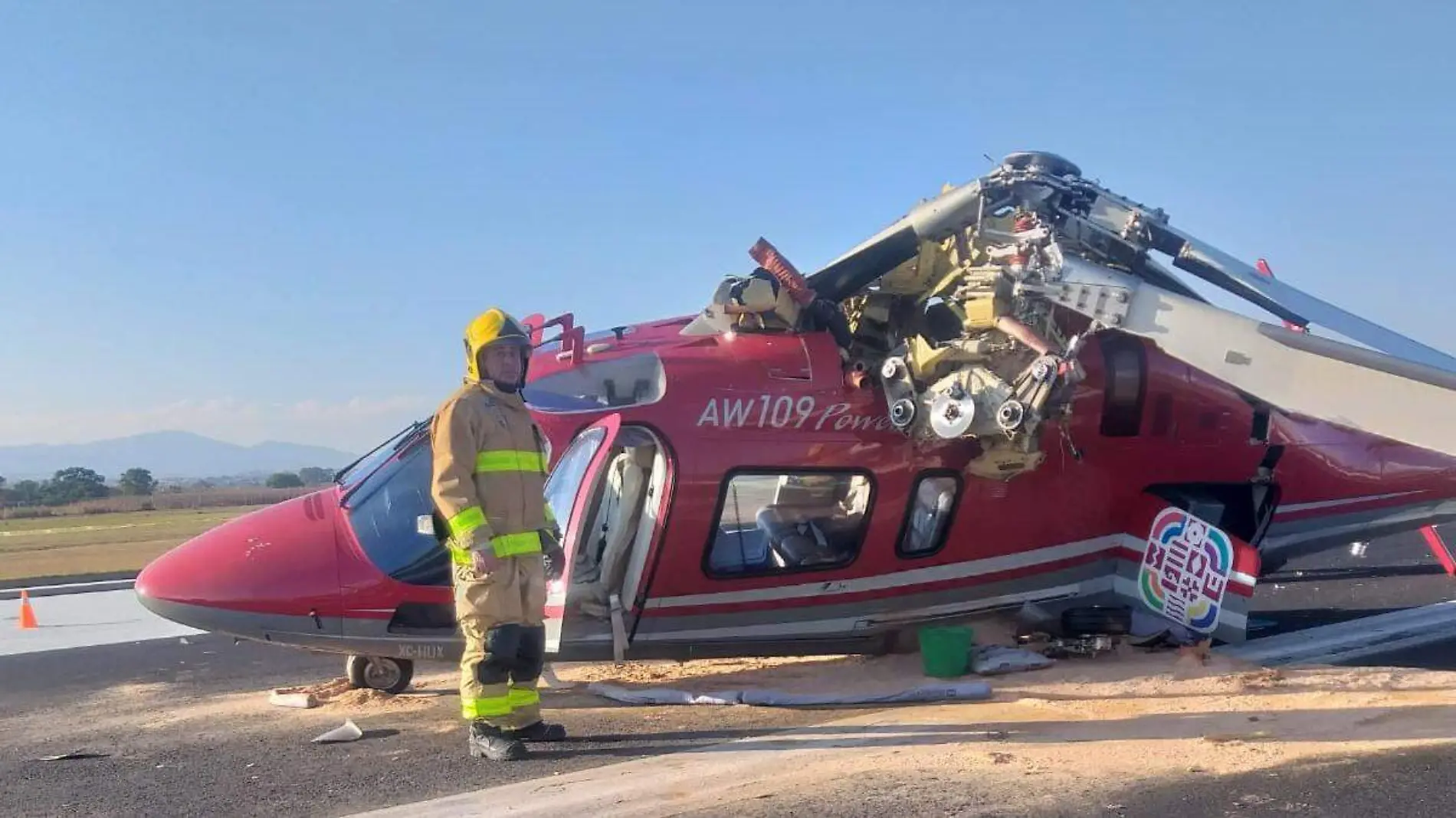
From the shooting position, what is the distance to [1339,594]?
11508mm

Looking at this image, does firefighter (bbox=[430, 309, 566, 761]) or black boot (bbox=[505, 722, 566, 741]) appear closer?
firefighter (bbox=[430, 309, 566, 761])

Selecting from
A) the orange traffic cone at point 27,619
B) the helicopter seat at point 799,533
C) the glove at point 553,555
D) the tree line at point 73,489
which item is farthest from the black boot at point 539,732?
the tree line at point 73,489

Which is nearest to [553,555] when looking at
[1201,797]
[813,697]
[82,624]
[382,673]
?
[813,697]

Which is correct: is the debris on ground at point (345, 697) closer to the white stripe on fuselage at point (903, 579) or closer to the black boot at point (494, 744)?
the black boot at point (494, 744)

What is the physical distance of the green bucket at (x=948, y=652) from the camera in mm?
7160

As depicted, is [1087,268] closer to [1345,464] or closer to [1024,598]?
[1024,598]

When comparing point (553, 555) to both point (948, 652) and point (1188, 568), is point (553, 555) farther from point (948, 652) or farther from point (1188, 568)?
point (1188, 568)

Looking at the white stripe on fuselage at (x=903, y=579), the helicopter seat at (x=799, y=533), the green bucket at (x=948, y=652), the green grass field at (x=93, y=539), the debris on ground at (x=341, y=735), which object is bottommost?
the green grass field at (x=93, y=539)

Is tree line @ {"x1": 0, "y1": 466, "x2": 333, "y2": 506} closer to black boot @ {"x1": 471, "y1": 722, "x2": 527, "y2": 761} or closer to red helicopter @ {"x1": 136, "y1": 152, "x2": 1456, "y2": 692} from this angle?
red helicopter @ {"x1": 136, "y1": 152, "x2": 1456, "y2": 692}

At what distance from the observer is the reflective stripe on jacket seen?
5.45 m

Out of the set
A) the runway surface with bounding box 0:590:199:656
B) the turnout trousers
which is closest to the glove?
the turnout trousers

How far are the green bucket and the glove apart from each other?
2.69m

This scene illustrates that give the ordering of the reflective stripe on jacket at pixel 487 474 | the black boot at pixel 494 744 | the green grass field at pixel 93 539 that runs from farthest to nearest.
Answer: the green grass field at pixel 93 539
the black boot at pixel 494 744
the reflective stripe on jacket at pixel 487 474

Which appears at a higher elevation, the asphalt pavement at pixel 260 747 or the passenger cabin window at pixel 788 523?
the passenger cabin window at pixel 788 523
